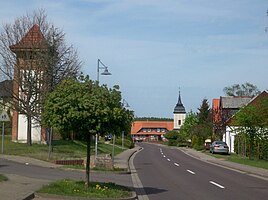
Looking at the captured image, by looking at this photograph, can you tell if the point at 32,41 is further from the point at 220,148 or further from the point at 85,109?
the point at 85,109

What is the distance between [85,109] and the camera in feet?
48.0

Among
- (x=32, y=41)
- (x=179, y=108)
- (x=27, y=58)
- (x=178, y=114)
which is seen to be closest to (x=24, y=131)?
(x=27, y=58)

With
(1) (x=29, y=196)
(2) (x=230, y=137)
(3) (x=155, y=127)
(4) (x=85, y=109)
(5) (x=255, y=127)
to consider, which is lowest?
(1) (x=29, y=196)

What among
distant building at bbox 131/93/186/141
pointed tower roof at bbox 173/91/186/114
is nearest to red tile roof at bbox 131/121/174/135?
distant building at bbox 131/93/186/141

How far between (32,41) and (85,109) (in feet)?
96.7

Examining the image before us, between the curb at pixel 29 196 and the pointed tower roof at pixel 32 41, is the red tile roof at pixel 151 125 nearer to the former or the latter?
the pointed tower roof at pixel 32 41

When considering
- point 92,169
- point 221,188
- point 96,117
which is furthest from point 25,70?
point 96,117

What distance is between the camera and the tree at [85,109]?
575 inches

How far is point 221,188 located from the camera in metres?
19.9

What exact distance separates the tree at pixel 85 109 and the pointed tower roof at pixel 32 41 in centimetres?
2781

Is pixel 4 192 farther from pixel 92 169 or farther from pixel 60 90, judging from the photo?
pixel 92 169

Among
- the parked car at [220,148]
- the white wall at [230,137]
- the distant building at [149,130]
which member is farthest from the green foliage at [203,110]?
the distant building at [149,130]

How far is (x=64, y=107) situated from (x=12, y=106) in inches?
1206

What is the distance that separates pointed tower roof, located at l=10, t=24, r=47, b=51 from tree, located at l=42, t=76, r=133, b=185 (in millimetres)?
27807
